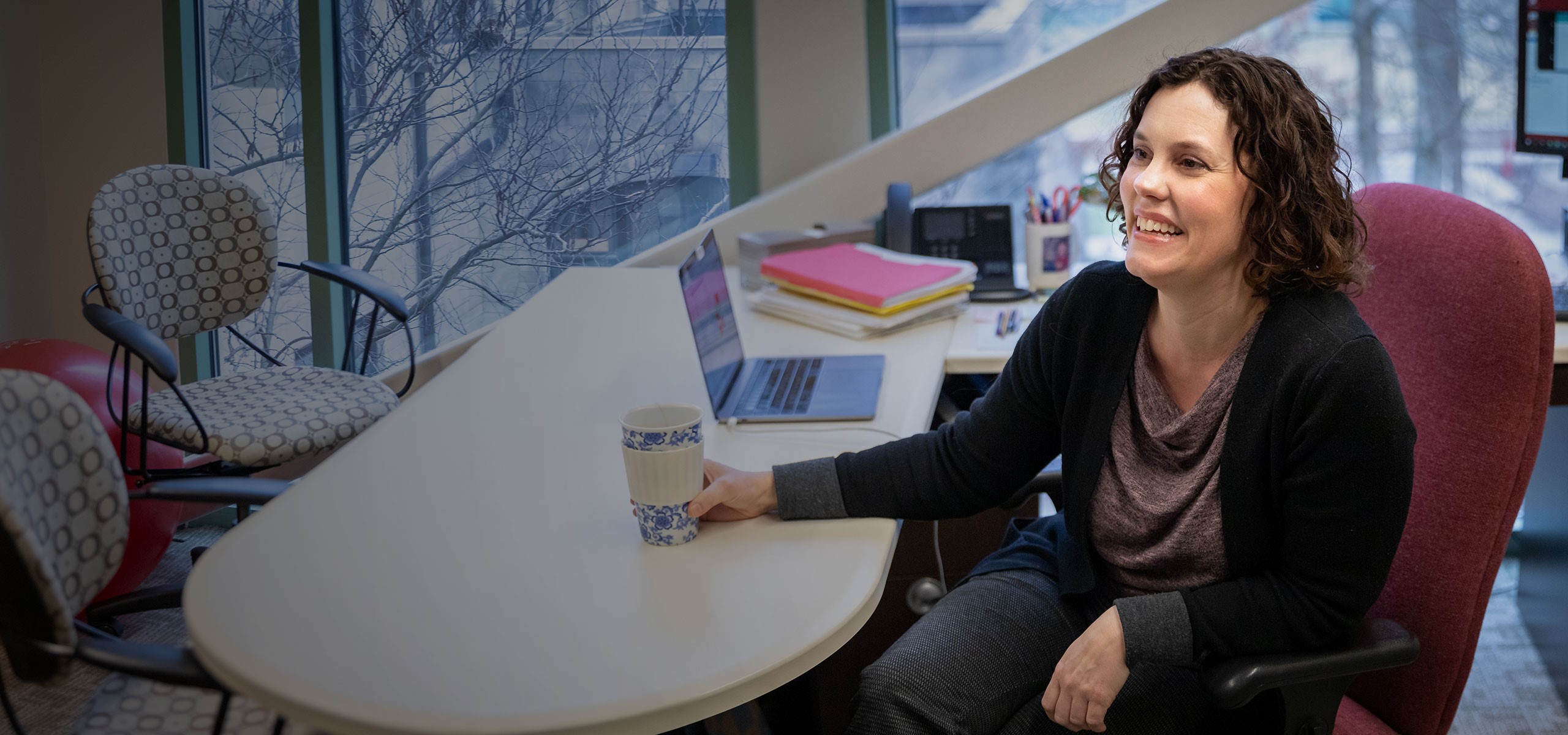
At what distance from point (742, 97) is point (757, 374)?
1.36m

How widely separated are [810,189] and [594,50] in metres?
0.71

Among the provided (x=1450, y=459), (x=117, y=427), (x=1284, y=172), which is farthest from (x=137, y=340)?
(x=1450, y=459)

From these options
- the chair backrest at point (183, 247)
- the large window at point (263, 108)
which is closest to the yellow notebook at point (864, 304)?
the chair backrest at point (183, 247)

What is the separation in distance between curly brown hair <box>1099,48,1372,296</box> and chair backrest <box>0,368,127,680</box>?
1250mm

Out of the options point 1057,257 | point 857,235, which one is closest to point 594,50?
point 857,235

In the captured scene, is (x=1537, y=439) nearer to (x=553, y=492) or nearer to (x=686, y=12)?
(x=553, y=492)

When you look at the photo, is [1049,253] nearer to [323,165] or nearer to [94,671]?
[323,165]

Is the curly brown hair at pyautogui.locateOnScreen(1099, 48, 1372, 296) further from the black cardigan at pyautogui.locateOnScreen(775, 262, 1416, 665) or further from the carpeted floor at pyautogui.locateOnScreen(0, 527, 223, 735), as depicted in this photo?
the carpeted floor at pyautogui.locateOnScreen(0, 527, 223, 735)

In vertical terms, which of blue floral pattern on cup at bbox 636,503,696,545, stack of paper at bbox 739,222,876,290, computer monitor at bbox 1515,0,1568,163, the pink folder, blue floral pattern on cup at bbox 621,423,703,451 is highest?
computer monitor at bbox 1515,0,1568,163

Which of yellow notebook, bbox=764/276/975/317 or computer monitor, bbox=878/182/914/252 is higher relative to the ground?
computer monitor, bbox=878/182/914/252

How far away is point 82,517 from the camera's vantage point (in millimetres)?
1253

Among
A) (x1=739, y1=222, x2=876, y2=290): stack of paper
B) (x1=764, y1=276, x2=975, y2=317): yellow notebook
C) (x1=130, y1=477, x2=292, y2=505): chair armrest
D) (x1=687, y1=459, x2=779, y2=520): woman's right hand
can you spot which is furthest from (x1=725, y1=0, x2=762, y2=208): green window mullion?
(x1=687, y1=459, x2=779, y2=520): woman's right hand

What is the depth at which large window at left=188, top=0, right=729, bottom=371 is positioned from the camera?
10.2ft

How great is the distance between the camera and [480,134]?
319 cm
